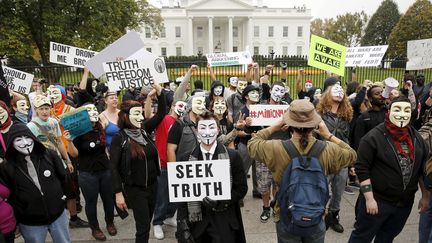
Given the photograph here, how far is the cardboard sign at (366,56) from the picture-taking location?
375 inches

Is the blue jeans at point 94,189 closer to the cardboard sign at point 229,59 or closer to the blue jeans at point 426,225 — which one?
the blue jeans at point 426,225

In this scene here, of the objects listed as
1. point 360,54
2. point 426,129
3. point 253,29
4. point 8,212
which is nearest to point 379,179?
point 426,129

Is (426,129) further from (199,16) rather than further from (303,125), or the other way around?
(199,16)

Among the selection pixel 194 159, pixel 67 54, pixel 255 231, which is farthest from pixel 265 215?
pixel 67 54

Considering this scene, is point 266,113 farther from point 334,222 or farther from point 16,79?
point 16,79

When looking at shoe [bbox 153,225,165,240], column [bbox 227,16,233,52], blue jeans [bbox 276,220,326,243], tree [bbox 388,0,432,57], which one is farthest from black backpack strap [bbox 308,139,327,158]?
column [bbox 227,16,233,52]

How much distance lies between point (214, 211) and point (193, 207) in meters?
0.21

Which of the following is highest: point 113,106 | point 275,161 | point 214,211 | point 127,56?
point 127,56

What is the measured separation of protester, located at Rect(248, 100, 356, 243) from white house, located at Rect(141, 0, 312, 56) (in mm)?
65607

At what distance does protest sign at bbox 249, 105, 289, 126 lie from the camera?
5.00m

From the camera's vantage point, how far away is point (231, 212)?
3.36m

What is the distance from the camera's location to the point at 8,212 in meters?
3.17

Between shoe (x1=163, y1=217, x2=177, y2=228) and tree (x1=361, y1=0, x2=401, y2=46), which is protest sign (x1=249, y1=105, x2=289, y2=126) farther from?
tree (x1=361, y1=0, x2=401, y2=46)

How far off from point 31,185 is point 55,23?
1903 centimetres
